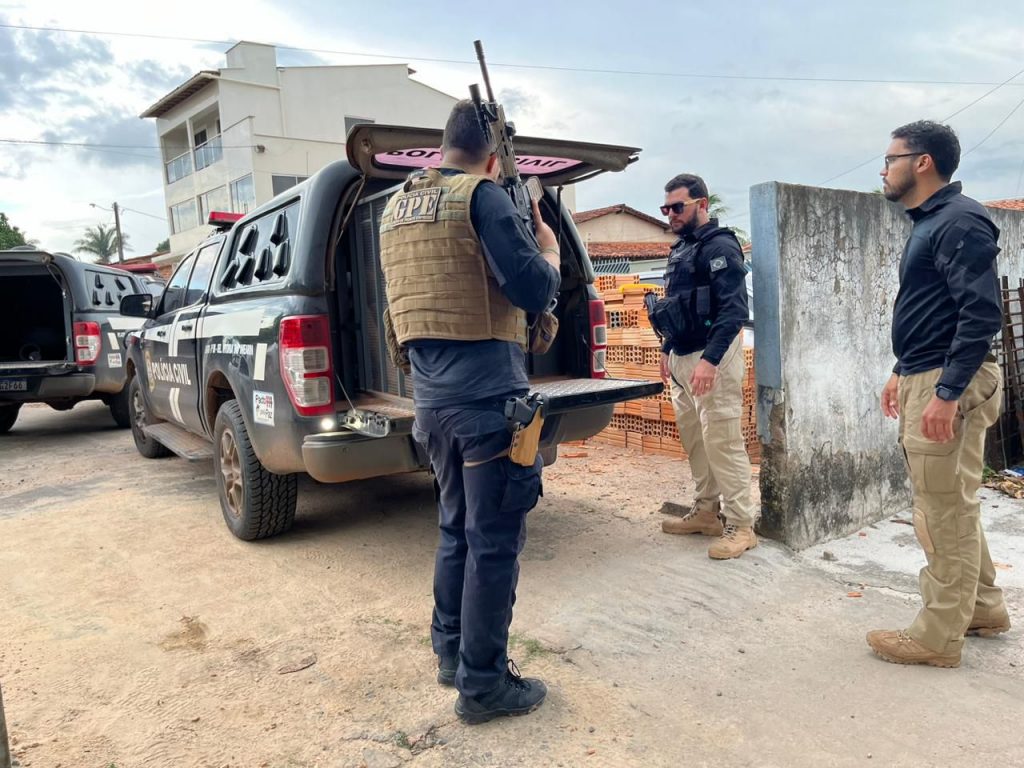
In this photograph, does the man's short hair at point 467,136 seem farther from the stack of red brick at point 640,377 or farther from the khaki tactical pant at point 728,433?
the stack of red brick at point 640,377

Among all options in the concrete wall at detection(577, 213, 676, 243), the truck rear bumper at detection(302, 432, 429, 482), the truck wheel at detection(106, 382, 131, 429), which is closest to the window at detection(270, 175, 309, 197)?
the concrete wall at detection(577, 213, 676, 243)

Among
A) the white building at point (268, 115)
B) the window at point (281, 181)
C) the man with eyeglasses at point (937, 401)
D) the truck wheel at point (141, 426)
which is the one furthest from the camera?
the white building at point (268, 115)

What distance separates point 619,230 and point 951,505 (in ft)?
89.1

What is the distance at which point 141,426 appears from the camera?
6.90m

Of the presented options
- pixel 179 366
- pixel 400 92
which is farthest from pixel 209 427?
pixel 400 92

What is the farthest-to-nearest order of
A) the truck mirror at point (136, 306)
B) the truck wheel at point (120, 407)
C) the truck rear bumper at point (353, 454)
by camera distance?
the truck wheel at point (120, 407)
the truck mirror at point (136, 306)
the truck rear bumper at point (353, 454)

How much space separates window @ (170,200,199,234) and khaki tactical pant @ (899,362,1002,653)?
110ft

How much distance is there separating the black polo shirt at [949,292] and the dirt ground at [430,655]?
112 cm

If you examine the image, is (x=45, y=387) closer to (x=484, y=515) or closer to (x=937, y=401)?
(x=484, y=515)

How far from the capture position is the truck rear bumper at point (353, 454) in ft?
11.1

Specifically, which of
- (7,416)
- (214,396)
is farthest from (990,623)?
(7,416)

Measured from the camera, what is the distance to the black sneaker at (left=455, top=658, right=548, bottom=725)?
2361 mm

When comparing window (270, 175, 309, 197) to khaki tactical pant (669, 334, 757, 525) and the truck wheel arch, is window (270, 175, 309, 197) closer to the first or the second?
the truck wheel arch

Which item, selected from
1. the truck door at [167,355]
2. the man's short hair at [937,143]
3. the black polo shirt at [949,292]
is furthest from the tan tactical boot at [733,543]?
the truck door at [167,355]
